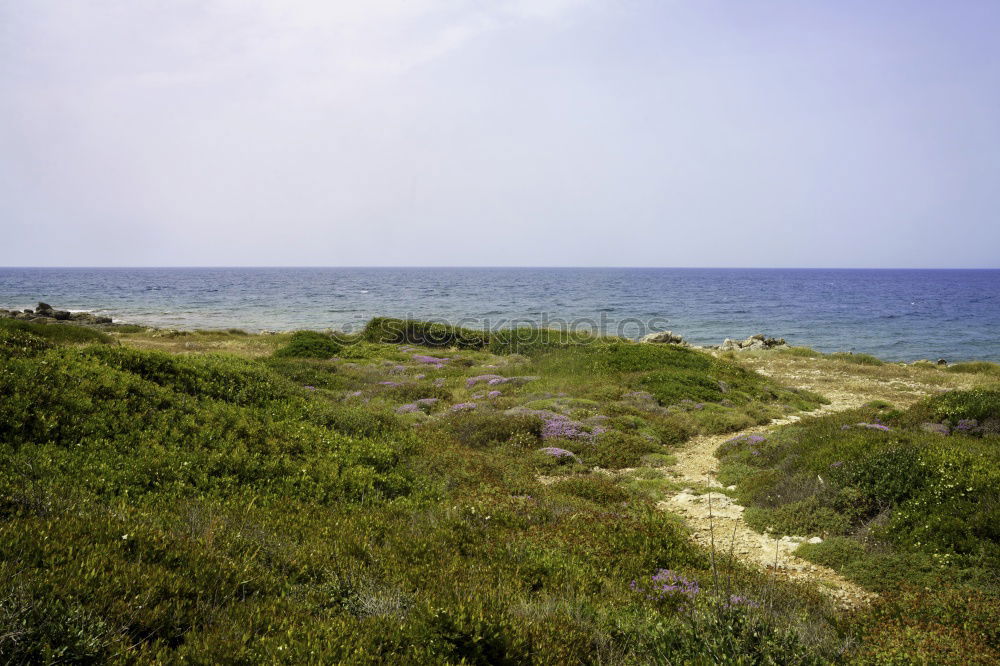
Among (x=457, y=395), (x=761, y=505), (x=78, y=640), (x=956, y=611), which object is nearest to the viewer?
(x=78, y=640)

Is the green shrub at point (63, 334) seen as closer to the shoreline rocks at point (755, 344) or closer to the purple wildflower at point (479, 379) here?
the purple wildflower at point (479, 379)

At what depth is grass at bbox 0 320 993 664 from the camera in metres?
4.09

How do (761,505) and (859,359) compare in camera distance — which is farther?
(859,359)

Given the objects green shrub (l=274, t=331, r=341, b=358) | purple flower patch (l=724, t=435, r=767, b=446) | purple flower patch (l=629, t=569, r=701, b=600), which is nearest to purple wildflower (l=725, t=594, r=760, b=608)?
purple flower patch (l=629, t=569, r=701, b=600)

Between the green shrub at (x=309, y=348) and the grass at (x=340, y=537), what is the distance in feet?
48.4

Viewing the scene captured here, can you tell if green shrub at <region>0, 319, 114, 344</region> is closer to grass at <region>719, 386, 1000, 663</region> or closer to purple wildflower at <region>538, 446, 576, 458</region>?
purple wildflower at <region>538, 446, 576, 458</region>

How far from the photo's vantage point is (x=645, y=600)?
5.95 m

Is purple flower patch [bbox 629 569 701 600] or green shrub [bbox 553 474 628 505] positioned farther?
green shrub [bbox 553 474 628 505]

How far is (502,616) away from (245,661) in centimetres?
209

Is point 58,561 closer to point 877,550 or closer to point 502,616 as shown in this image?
point 502,616

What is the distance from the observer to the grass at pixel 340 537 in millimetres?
4090

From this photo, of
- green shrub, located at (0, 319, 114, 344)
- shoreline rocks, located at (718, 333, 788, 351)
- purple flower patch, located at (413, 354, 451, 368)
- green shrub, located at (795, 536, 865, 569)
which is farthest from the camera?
shoreline rocks, located at (718, 333, 788, 351)

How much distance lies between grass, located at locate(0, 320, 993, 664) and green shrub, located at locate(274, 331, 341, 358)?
1475cm

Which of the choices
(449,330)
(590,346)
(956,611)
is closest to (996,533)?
(956,611)
